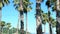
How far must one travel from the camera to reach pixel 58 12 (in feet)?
28.1

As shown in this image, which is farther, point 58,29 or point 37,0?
point 37,0

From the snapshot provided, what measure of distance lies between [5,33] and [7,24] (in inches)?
1056

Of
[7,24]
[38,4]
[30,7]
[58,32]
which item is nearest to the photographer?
[58,32]

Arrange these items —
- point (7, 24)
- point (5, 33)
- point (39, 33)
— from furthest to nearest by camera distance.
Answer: point (5, 33), point (7, 24), point (39, 33)

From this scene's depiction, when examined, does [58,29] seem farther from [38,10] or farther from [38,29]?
[38,10]

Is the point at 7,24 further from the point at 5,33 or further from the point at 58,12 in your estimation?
the point at 58,12

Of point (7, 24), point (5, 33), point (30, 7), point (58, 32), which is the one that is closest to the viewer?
point (58, 32)

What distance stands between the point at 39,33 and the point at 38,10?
157 centimetres

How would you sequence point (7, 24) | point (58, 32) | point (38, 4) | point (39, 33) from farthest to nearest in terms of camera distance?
point (7, 24) → point (38, 4) → point (39, 33) → point (58, 32)

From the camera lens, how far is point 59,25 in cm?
843

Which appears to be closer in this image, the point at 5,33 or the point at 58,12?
the point at 58,12

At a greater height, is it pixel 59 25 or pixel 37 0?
pixel 37 0

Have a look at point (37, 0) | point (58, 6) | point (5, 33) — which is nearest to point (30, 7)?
point (37, 0)

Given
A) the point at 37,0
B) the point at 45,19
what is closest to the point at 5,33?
the point at 45,19
